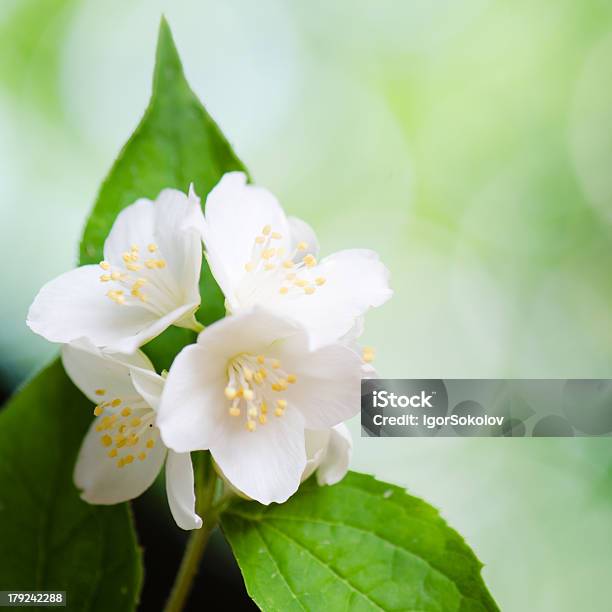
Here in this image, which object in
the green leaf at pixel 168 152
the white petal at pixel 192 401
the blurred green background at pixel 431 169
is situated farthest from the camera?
the blurred green background at pixel 431 169

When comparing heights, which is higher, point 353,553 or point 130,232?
point 130,232

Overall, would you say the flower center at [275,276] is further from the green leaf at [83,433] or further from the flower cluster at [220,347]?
the green leaf at [83,433]

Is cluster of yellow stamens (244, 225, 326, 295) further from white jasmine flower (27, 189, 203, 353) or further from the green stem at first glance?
the green stem

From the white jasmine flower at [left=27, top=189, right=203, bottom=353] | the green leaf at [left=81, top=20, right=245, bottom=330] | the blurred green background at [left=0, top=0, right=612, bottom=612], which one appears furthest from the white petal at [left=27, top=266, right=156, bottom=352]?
the blurred green background at [left=0, top=0, right=612, bottom=612]

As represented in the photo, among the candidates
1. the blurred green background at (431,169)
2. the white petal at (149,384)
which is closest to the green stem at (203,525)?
the white petal at (149,384)

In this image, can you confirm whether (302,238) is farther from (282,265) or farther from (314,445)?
(314,445)

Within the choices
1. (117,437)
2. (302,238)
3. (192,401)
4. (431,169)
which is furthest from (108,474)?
(431,169)
